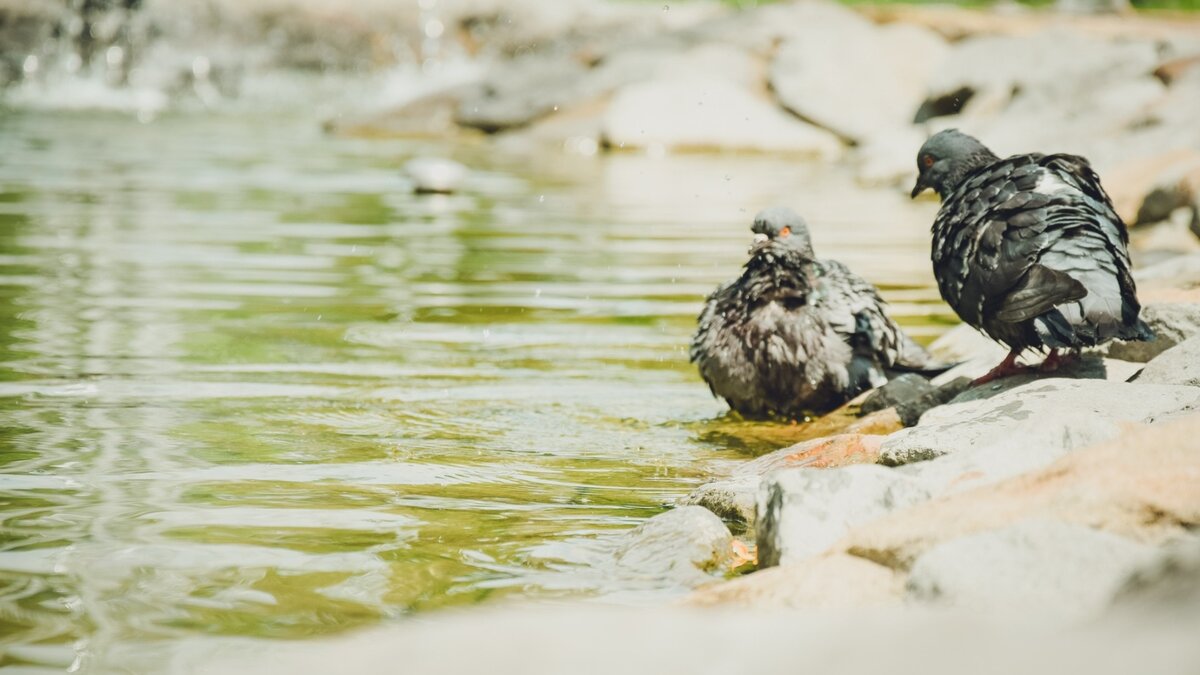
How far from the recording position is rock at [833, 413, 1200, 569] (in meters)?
3.44

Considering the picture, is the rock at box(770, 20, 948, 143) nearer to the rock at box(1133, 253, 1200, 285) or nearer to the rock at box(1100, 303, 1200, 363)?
the rock at box(1133, 253, 1200, 285)

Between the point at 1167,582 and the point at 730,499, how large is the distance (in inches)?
92.4

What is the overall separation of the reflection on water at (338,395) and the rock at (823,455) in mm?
258

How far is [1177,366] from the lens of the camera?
529cm

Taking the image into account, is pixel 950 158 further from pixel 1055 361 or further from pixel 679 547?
pixel 679 547

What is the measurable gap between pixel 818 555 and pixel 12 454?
3.11 metres

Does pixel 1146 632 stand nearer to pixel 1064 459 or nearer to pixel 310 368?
pixel 1064 459

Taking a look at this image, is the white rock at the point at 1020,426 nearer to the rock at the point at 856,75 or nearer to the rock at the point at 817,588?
the rock at the point at 817,588

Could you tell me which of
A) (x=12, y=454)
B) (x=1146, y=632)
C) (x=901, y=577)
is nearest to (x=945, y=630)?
(x=1146, y=632)

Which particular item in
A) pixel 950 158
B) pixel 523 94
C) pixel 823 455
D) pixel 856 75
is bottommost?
pixel 823 455

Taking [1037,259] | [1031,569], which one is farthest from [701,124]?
[1031,569]

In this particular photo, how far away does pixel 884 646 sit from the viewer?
7.52 feet

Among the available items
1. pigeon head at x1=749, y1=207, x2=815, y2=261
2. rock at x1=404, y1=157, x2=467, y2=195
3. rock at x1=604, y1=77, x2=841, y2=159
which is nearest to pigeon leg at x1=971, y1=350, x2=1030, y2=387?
pigeon head at x1=749, y1=207, x2=815, y2=261

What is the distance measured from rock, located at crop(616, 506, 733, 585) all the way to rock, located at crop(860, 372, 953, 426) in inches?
69.3
